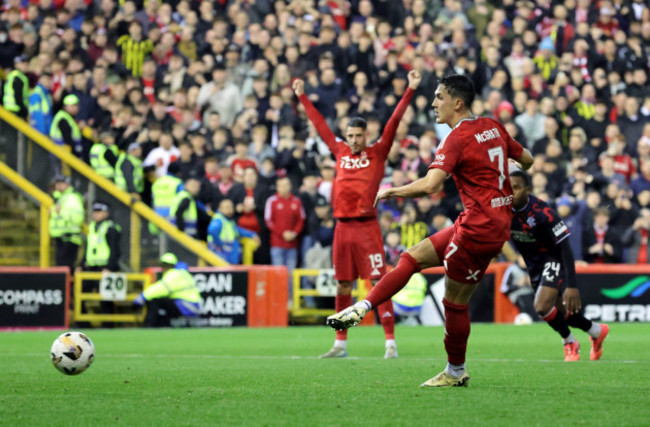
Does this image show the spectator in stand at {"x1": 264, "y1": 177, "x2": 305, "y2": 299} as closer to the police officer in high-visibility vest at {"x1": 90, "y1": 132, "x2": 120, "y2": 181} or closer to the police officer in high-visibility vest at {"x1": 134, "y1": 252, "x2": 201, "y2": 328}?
the police officer in high-visibility vest at {"x1": 134, "y1": 252, "x2": 201, "y2": 328}

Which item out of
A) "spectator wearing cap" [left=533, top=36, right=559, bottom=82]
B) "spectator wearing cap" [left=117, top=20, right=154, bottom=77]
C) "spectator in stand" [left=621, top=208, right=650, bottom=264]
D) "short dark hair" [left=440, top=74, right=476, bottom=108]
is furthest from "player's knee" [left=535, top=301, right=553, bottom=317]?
"spectator wearing cap" [left=117, top=20, right=154, bottom=77]

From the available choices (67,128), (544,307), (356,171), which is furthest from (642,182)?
(67,128)

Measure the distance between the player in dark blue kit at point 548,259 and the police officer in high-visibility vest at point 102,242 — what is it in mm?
9948

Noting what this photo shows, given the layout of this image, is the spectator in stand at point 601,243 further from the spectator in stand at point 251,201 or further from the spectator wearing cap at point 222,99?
the spectator wearing cap at point 222,99

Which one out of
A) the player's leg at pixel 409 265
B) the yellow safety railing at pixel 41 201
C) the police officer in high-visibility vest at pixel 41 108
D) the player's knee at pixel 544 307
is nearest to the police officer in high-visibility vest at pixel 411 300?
the yellow safety railing at pixel 41 201

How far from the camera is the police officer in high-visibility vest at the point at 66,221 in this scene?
66.7 ft

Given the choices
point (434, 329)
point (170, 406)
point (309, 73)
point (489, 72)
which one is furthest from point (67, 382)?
point (489, 72)

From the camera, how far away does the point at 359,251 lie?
13.1 m

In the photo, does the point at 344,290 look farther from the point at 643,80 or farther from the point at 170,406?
the point at 643,80

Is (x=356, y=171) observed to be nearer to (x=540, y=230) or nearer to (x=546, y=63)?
(x=540, y=230)

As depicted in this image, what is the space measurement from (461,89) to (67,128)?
46.1ft

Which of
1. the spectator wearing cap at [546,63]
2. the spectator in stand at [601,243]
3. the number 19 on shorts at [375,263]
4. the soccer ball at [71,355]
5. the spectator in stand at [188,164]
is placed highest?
the spectator wearing cap at [546,63]

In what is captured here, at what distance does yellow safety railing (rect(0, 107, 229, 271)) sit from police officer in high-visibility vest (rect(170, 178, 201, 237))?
0.55ft

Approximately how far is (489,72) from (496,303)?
5.18 m
